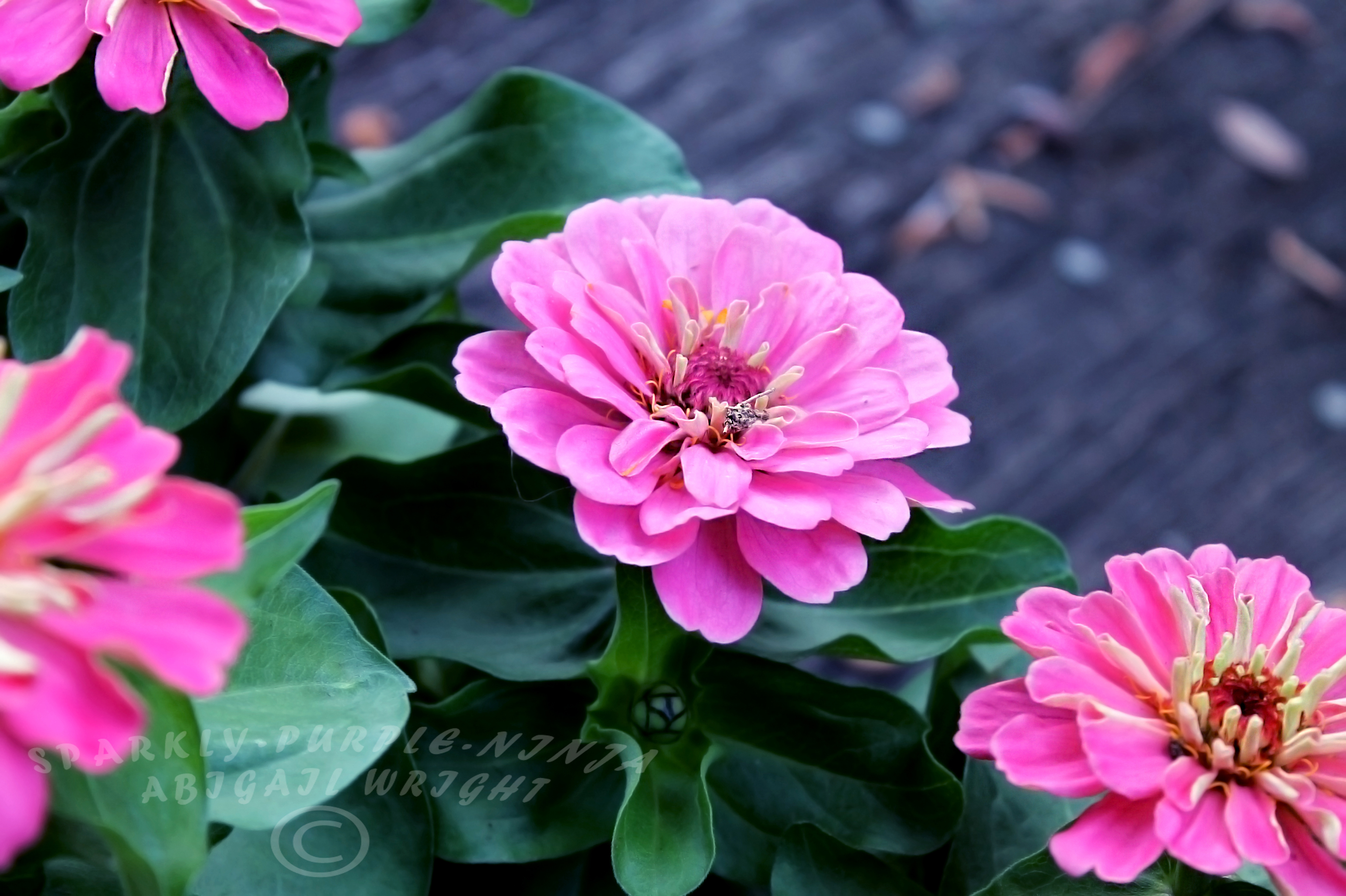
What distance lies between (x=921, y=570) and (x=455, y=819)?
0.17m

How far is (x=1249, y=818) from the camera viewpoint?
0.28 m

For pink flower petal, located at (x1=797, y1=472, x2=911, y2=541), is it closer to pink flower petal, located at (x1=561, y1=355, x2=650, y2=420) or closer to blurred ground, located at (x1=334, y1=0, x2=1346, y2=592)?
pink flower petal, located at (x1=561, y1=355, x2=650, y2=420)

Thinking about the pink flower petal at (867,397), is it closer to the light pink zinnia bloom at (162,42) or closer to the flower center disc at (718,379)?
the flower center disc at (718,379)

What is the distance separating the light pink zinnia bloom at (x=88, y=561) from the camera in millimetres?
199

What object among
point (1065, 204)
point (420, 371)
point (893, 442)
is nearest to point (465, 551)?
point (420, 371)

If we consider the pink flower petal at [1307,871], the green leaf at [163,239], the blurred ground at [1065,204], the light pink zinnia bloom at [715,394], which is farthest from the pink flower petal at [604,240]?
the blurred ground at [1065,204]

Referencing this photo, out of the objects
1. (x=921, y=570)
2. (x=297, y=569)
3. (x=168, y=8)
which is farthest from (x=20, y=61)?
(x=921, y=570)

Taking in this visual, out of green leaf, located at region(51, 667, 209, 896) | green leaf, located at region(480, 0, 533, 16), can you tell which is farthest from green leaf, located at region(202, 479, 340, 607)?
green leaf, located at region(480, 0, 533, 16)

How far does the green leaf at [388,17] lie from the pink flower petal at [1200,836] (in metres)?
0.33

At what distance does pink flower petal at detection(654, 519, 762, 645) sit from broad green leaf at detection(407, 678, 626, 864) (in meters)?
0.09

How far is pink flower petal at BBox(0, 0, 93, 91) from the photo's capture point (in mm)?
338

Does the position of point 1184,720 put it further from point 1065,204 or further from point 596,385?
point 1065,204

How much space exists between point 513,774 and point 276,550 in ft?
0.54

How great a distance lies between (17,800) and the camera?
0.65 ft
